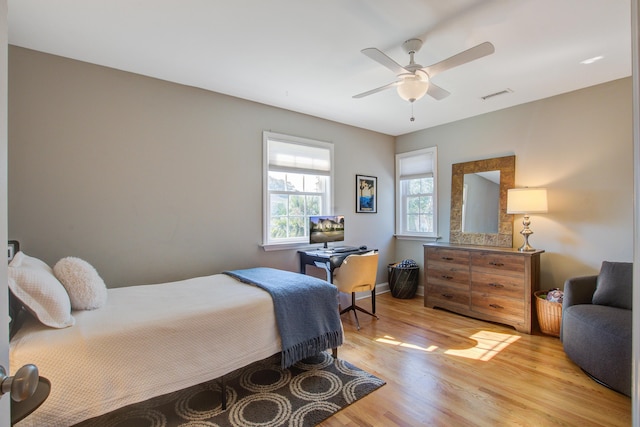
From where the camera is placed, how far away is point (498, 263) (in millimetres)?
3410

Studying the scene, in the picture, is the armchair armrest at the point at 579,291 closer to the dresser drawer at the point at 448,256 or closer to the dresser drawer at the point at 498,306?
the dresser drawer at the point at 498,306

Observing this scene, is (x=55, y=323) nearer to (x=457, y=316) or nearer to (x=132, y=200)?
(x=132, y=200)

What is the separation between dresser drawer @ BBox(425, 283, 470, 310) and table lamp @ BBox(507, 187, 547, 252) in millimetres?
845

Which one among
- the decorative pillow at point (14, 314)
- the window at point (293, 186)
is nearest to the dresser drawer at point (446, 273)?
the window at point (293, 186)

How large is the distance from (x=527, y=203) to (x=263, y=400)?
10.5 ft

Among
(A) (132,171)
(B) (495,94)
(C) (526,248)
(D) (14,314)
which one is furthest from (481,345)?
(A) (132,171)

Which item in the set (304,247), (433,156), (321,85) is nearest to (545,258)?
(433,156)

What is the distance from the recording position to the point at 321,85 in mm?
3076

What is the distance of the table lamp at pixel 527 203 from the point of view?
326 cm

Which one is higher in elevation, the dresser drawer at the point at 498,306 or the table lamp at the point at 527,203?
the table lamp at the point at 527,203

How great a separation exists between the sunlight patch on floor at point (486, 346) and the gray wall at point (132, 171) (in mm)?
2081

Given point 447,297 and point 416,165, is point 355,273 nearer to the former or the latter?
point 447,297

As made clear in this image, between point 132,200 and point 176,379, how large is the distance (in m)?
1.71

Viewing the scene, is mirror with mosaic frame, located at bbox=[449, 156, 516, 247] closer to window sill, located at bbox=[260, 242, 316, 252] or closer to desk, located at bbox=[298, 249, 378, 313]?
desk, located at bbox=[298, 249, 378, 313]
